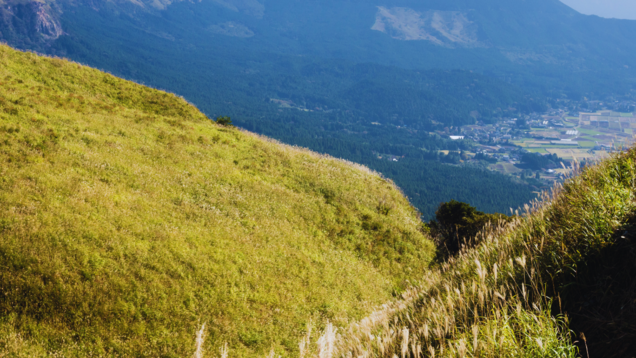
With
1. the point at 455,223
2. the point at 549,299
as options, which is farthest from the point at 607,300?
the point at 455,223

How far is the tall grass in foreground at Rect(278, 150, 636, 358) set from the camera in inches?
183

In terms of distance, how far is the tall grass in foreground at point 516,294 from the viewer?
4645 mm

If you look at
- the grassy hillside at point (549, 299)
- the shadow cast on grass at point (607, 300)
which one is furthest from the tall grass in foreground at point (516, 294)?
the shadow cast on grass at point (607, 300)

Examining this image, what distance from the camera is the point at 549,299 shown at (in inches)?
226

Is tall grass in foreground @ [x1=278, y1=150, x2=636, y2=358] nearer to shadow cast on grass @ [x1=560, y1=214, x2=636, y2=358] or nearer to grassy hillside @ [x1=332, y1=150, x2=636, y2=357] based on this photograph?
grassy hillside @ [x1=332, y1=150, x2=636, y2=357]

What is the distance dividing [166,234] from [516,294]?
44.3 feet

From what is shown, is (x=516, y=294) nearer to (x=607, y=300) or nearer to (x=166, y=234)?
(x=607, y=300)


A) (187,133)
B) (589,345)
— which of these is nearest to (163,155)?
(187,133)

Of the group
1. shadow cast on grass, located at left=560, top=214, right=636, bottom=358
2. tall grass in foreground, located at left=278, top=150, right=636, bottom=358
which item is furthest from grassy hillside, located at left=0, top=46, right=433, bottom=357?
shadow cast on grass, located at left=560, top=214, right=636, bottom=358

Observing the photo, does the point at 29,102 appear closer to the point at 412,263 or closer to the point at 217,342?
the point at 217,342

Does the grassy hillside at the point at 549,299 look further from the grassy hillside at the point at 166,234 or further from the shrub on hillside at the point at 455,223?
the shrub on hillside at the point at 455,223

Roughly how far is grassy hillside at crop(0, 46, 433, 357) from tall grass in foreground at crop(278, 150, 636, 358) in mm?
7261

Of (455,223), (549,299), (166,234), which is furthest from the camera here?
(455,223)

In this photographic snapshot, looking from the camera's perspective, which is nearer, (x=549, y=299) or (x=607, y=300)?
(x=607, y=300)
